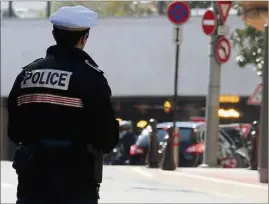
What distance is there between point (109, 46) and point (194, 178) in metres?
19.8

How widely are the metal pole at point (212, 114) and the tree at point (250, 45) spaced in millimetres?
3630

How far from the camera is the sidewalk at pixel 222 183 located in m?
13.1

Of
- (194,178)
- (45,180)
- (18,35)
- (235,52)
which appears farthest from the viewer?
(18,35)

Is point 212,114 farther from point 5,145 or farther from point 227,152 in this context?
point 5,145

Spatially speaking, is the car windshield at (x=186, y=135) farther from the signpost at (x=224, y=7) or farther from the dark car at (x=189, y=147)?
the signpost at (x=224, y=7)

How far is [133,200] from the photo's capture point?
43.7 feet

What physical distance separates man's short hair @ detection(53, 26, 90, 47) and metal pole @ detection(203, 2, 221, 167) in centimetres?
1599

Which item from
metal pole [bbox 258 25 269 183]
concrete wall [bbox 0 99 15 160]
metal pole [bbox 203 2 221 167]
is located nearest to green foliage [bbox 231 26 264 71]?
metal pole [bbox 203 2 221 167]

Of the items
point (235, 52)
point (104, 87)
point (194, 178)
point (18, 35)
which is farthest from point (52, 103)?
point (18, 35)

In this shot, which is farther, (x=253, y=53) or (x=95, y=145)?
(x=253, y=53)

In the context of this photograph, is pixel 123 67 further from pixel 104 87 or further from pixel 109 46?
pixel 104 87

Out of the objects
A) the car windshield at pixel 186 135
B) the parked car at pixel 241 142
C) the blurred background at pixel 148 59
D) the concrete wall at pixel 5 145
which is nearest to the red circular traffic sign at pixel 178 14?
the parked car at pixel 241 142

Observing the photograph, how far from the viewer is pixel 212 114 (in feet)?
68.7

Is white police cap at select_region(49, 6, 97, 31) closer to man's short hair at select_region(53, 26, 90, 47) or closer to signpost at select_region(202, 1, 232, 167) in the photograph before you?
man's short hair at select_region(53, 26, 90, 47)
